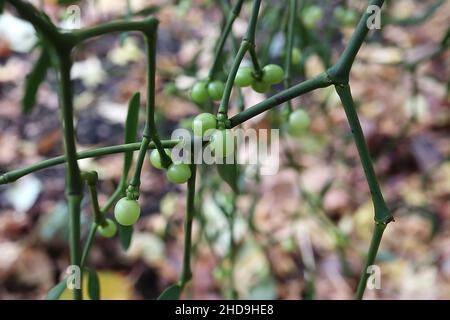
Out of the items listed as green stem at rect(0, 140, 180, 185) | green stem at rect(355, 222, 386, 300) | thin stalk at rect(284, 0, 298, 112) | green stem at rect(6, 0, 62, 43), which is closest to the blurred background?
thin stalk at rect(284, 0, 298, 112)

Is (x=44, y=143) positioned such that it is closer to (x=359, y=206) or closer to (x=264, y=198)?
(x=264, y=198)

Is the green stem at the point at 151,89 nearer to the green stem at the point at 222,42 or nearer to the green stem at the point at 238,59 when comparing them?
the green stem at the point at 238,59

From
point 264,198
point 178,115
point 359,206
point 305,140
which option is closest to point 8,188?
point 178,115

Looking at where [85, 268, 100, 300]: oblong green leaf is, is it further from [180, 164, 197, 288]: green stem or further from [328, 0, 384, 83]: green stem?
[328, 0, 384, 83]: green stem

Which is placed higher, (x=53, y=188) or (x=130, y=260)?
(x=53, y=188)

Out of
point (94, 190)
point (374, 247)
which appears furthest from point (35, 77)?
point (374, 247)
